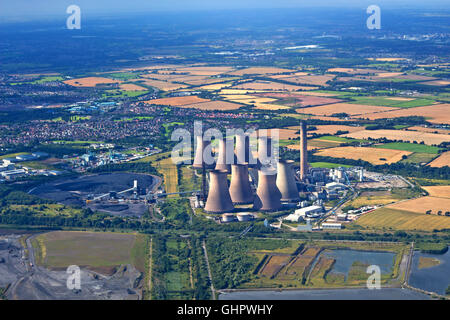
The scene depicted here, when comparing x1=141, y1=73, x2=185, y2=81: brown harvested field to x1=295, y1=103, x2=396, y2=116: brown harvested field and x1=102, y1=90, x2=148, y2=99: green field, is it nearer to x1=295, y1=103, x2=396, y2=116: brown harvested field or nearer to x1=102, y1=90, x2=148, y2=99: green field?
x1=102, y1=90, x2=148, y2=99: green field

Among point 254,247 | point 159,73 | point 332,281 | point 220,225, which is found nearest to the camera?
point 332,281

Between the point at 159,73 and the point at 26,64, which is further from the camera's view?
the point at 26,64

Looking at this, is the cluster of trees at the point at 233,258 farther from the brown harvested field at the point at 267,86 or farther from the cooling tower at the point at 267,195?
the brown harvested field at the point at 267,86

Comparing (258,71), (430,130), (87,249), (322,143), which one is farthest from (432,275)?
(258,71)

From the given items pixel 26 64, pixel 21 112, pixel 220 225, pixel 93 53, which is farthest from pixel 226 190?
pixel 93 53

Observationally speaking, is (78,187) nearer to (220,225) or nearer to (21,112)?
(220,225)
